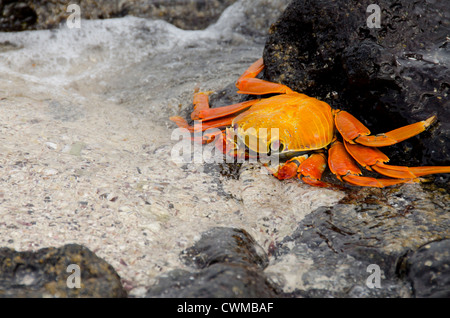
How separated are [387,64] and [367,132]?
445 mm

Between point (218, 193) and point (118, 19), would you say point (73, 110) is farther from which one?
point (118, 19)

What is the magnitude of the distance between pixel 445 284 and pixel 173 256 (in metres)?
1.13

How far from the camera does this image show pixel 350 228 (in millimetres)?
2111

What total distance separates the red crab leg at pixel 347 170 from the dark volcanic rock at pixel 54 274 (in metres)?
1.54

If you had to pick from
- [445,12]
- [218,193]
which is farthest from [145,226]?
[445,12]

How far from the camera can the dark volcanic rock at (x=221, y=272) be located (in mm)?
1520

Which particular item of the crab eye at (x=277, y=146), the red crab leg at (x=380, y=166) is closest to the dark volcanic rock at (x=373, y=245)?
the red crab leg at (x=380, y=166)

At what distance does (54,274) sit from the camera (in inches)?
61.9
